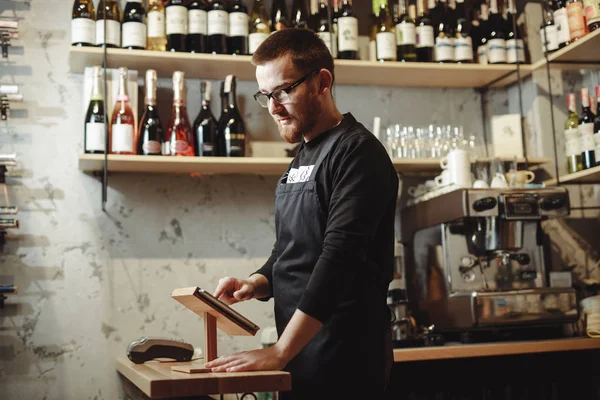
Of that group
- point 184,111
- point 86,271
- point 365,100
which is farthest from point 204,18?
point 86,271

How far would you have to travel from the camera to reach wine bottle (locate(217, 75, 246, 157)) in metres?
2.73

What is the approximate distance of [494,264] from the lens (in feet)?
8.51

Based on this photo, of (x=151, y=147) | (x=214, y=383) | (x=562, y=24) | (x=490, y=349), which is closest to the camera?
(x=214, y=383)

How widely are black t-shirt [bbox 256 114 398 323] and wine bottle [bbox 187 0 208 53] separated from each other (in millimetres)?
1321

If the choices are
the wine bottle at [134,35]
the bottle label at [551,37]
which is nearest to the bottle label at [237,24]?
the wine bottle at [134,35]

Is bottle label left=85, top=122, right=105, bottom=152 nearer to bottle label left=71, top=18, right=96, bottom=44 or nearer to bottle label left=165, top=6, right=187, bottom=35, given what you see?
bottle label left=71, top=18, right=96, bottom=44

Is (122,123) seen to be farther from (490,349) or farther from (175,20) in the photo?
(490,349)

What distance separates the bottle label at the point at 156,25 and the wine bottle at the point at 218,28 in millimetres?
177

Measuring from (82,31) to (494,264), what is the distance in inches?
67.7

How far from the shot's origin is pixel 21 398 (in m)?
2.59

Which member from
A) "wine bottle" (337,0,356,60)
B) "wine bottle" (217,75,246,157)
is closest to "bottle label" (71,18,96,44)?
"wine bottle" (217,75,246,157)

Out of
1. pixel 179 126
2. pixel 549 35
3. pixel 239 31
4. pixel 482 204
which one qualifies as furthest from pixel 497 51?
pixel 179 126

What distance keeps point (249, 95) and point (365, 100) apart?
504 mm

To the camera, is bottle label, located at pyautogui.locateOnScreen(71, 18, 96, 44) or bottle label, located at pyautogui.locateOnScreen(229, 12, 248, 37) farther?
bottle label, located at pyautogui.locateOnScreen(229, 12, 248, 37)
